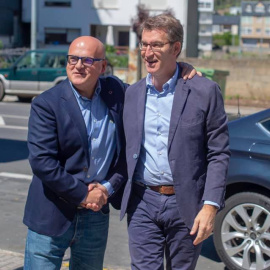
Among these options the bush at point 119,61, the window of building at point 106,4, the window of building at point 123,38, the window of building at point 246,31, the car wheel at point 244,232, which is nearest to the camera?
the car wheel at point 244,232

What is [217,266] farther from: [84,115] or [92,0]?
[92,0]

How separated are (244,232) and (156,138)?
2.14 meters

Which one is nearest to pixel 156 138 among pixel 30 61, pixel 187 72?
pixel 187 72

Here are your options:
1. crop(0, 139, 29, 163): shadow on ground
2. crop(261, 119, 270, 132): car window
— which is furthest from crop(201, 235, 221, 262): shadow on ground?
crop(0, 139, 29, 163): shadow on ground

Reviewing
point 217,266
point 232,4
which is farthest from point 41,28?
point 232,4

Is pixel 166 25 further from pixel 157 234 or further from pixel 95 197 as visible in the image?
pixel 157 234

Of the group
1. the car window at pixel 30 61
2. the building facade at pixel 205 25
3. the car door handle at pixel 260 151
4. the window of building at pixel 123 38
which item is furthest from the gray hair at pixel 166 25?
the building facade at pixel 205 25

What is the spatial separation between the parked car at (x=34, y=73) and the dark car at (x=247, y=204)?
50.7ft

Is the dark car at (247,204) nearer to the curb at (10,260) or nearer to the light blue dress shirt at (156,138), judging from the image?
the curb at (10,260)

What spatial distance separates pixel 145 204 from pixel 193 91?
68cm

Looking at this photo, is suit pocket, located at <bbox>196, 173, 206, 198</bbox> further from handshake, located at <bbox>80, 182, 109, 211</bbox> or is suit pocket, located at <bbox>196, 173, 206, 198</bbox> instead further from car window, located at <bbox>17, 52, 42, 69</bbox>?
car window, located at <bbox>17, 52, 42, 69</bbox>

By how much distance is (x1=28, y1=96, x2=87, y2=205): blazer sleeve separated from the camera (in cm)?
319

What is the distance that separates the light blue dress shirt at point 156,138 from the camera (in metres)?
3.39

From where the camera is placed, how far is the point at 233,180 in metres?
5.32
